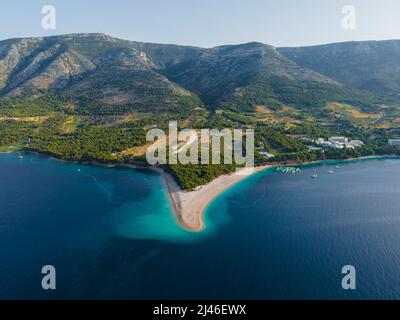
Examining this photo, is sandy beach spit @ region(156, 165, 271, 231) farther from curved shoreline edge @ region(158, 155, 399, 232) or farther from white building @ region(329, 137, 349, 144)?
white building @ region(329, 137, 349, 144)

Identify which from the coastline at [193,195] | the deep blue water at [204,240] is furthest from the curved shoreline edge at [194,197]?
the deep blue water at [204,240]

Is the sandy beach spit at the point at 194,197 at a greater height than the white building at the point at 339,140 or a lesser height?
lesser

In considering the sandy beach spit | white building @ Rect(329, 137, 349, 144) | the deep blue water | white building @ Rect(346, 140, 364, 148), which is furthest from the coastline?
white building @ Rect(346, 140, 364, 148)

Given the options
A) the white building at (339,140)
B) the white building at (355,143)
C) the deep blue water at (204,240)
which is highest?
the white building at (339,140)

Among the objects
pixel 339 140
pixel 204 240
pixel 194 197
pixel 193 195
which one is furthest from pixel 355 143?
pixel 204 240

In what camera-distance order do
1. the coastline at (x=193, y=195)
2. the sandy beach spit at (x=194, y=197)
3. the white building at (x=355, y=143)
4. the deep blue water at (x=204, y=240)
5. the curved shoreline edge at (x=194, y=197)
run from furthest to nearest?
the white building at (x=355, y=143) < the coastline at (x=193, y=195) < the sandy beach spit at (x=194, y=197) < the curved shoreline edge at (x=194, y=197) < the deep blue water at (x=204, y=240)

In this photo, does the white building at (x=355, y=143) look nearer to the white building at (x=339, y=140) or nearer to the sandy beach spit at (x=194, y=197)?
the white building at (x=339, y=140)

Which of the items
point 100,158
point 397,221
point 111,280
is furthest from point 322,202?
point 100,158
